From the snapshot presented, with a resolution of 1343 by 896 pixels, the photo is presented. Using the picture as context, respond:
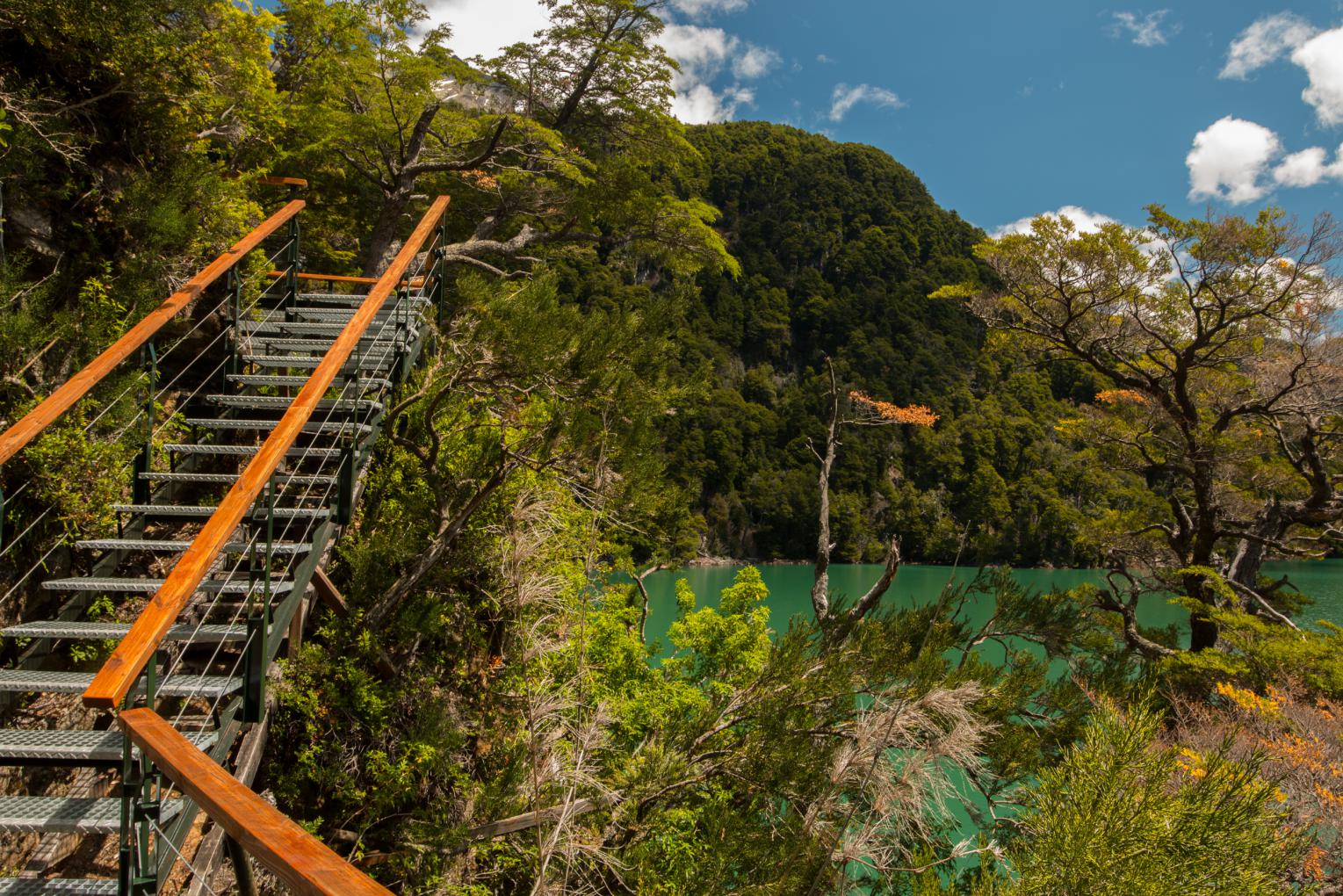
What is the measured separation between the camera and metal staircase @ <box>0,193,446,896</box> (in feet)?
5.54

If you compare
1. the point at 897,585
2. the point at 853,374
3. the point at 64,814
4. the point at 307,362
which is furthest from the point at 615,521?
the point at 853,374

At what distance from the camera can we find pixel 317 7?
6.93 m

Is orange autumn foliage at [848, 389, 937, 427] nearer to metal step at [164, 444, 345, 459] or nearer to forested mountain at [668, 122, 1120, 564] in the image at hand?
metal step at [164, 444, 345, 459]

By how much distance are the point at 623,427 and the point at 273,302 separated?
2971 millimetres

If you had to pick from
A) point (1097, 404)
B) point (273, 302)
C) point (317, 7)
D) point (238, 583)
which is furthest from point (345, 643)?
point (1097, 404)

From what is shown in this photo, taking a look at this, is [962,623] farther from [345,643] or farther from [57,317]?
[57,317]

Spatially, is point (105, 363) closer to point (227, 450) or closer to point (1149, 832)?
point (227, 450)

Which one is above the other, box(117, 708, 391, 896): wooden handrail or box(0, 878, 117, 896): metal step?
box(117, 708, 391, 896): wooden handrail

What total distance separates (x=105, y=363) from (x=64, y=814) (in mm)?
1548

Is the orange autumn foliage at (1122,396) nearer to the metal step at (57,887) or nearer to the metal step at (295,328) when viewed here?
the metal step at (295,328)

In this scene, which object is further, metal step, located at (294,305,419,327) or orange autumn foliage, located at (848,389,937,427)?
orange autumn foliage, located at (848,389,937,427)

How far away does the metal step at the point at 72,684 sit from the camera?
1.99 meters

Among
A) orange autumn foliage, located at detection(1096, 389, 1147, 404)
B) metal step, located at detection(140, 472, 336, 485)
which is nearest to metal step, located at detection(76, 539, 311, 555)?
metal step, located at detection(140, 472, 336, 485)

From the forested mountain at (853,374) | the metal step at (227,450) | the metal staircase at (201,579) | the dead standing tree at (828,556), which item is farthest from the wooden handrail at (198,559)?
the forested mountain at (853,374)
